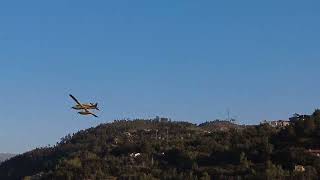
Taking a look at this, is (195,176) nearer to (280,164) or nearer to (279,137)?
(280,164)

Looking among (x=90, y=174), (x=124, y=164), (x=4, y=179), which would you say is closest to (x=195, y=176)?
(x=90, y=174)

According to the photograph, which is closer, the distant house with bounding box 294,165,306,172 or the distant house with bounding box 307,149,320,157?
the distant house with bounding box 294,165,306,172

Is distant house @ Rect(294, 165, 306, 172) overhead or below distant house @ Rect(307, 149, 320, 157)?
below

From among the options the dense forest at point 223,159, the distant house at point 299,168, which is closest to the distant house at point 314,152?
the dense forest at point 223,159

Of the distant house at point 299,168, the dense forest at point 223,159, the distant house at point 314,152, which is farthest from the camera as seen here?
the distant house at point 314,152

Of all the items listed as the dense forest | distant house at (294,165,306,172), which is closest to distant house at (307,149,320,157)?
the dense forest

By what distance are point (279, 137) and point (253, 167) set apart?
1528 centimetres

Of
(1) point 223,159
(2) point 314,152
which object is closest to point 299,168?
(2) point 314,152

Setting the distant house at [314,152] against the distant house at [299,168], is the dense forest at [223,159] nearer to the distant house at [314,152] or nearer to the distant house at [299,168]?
the distant house at [299,168]

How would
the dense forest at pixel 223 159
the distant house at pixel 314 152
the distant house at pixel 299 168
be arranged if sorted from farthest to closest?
the distant house at pixel 314 152
the dense forest at pixel 223 159
the distant house at pixel 299 168

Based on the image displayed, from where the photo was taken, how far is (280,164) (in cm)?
6141

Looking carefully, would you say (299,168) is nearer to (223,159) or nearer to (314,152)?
(314,152)

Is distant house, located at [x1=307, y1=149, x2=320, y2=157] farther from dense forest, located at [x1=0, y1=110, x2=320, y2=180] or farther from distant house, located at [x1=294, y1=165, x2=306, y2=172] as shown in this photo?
distant house, located at [x1=294, y1=165, x2=306, y2=172]

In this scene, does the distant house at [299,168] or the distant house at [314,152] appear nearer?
the distant house at [299,168]
